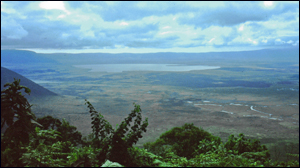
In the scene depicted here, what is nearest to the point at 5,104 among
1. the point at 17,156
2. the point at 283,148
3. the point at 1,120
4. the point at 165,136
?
the point at 1,120

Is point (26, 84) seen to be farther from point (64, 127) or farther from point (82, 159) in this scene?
point (82, 159)

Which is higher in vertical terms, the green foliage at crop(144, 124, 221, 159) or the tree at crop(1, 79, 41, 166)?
the tree at crop(1, 79, 41, 166)

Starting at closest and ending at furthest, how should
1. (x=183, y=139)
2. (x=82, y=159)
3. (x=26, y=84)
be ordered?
(x=82, y=159), (x=183, y=139), (x=26, y=84)

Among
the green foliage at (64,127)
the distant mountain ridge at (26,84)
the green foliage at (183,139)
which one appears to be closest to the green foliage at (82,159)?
Result: the green foliage at (183,139)

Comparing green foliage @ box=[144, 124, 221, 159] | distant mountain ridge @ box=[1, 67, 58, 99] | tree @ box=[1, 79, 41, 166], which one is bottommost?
green foliage @ box=[144, 124, 221, 159]

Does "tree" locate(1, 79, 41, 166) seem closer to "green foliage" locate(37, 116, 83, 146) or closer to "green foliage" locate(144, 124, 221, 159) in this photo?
"green foliage" locate(144, 124, 221, 159)

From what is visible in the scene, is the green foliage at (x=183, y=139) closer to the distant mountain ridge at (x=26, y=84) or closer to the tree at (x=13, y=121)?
the tree at (x=13, y=121)

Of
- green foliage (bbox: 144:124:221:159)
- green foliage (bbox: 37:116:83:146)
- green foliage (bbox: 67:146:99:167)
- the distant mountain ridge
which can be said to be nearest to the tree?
green foliage (bbox: 67:146:99:167)

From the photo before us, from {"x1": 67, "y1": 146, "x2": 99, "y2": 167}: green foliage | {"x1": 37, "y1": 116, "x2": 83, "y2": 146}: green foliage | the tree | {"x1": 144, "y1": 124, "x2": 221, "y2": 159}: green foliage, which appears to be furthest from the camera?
{"x1": 37, "y1": 116, "x2": 83, "y2": 146}: green foliage

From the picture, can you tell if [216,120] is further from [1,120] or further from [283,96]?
[1,120]

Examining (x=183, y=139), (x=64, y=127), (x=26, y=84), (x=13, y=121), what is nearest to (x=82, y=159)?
(x=13, y=121)

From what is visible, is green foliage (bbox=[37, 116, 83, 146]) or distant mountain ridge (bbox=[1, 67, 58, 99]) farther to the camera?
distant mountain ridge (bbox=[1, 67, 58, 99])
